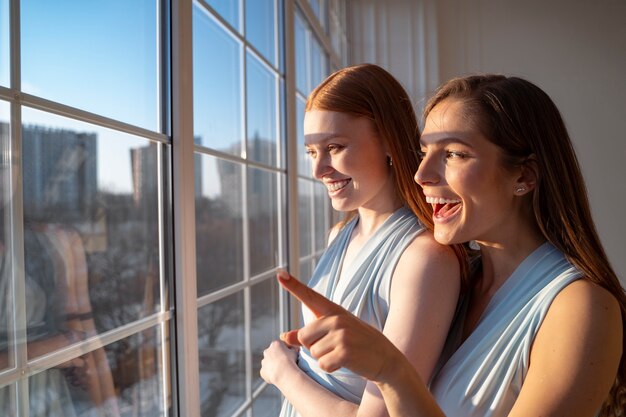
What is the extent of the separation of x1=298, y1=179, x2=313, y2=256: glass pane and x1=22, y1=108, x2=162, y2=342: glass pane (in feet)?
5.93

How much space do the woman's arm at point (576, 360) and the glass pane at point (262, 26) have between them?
1713 millimetres

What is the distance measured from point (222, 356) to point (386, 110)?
3.71ft

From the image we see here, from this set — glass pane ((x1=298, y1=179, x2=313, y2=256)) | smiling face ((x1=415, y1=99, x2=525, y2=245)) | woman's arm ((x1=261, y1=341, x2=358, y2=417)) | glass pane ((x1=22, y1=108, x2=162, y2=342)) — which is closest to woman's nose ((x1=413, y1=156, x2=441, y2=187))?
smiling face ((x1=415, y1=99, x2=525, y2=245))

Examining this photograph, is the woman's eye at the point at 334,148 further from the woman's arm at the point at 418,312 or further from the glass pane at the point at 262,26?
the glass pane at the point at 262,26

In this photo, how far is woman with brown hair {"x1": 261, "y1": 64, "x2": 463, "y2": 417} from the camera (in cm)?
100

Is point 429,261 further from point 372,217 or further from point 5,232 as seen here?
point 5,232

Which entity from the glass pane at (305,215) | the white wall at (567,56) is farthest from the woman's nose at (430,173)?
the white wall at (567,56)

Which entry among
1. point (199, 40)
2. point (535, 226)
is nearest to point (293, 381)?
point (535, 226)

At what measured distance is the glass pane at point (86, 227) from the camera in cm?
88

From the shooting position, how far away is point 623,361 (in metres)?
0.90

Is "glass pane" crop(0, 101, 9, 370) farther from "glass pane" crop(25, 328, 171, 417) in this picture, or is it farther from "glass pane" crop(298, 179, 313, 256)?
"glass pane" crop(298, 179, 313, 256)

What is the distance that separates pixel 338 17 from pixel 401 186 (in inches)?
140

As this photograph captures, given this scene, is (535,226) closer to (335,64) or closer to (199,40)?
(199,40)

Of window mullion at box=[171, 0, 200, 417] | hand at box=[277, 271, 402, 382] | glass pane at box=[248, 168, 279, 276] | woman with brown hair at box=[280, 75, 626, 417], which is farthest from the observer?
glass pane at box=[248, 168, 279, 276]
